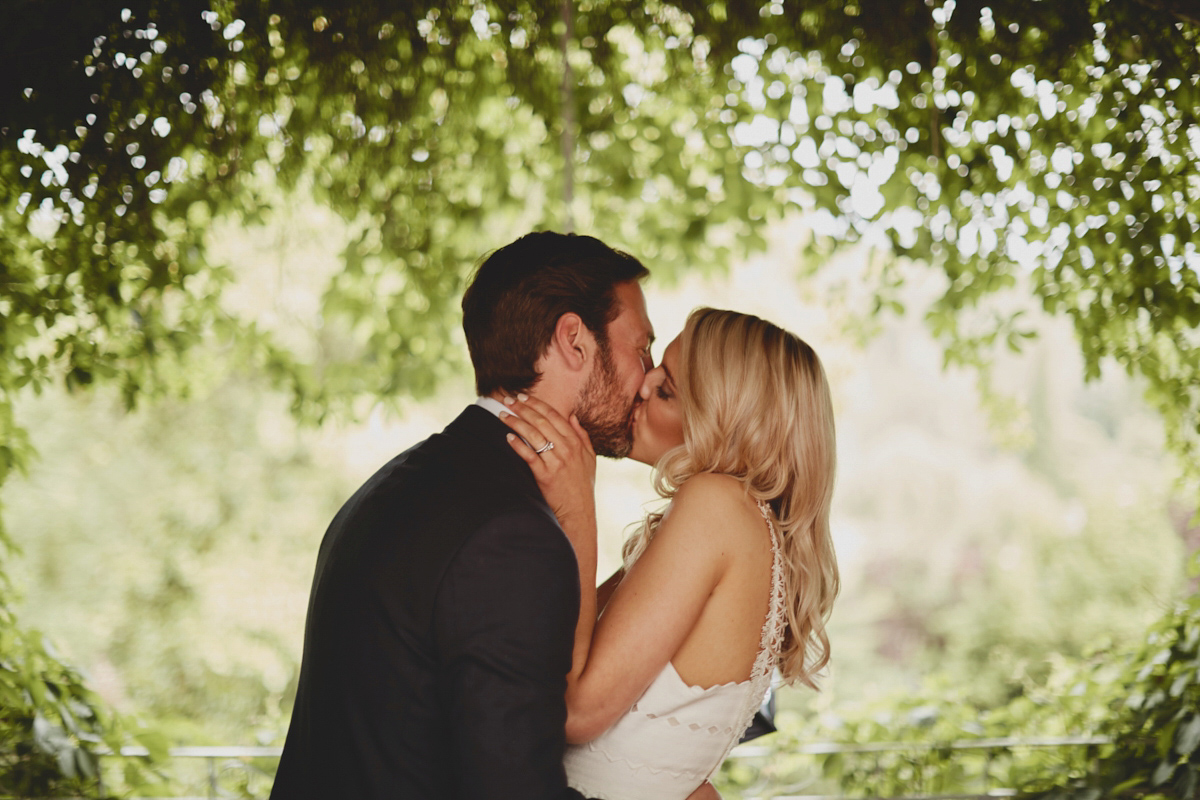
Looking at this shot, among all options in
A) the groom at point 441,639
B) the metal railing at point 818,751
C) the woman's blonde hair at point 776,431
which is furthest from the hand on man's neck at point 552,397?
the metal railing at point 818,751

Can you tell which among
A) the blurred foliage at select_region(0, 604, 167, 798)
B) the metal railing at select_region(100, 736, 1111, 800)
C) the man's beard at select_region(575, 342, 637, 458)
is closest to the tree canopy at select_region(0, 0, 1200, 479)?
the blurred foliage at select_region(0, 604, 167, 798)

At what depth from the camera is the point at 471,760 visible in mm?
1137

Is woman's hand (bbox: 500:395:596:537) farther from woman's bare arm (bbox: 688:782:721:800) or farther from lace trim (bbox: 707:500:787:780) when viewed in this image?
woman's bare arm (bbox: 688:782:721:800)

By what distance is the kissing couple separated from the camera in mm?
1186

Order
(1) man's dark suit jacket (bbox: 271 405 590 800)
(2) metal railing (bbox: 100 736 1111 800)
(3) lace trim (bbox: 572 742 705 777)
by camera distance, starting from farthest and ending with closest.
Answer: (2) metal railing (bbox: 100 736 1111 800) → (3) lace trim (bbox: 572 742 705 777) → (1) man's dark suit jacket (bbox: 271 405 590 800)

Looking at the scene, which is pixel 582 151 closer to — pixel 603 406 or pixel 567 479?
pixel 603 406

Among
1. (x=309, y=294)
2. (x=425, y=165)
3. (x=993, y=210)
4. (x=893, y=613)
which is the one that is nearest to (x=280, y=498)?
(x=309, y=294)

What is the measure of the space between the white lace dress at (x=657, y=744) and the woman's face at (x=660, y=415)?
0.57m

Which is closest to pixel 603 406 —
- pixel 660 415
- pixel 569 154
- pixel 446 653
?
pixel 660 415

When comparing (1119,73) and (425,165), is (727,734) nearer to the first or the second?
(1119,73)

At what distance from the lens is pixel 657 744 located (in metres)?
1.65

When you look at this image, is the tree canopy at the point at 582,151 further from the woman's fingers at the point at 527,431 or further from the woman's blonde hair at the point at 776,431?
the woman's fingers at the point at 527,431

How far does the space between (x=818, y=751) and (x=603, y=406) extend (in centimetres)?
193

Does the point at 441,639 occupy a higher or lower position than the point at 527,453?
lower
